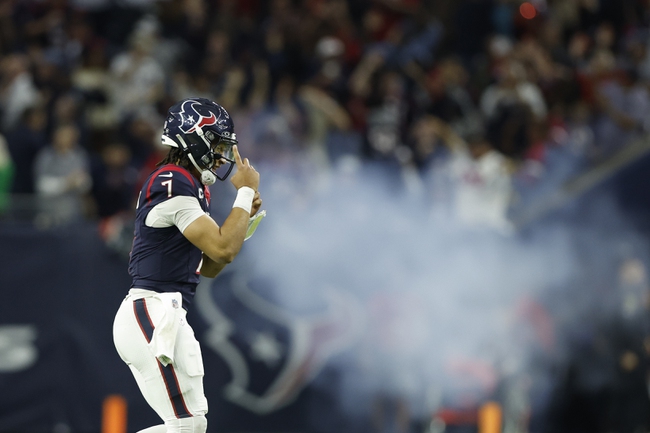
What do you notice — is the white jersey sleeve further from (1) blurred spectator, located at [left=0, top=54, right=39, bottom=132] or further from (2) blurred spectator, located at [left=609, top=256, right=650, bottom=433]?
(1) blurred spectator, located at [left=0, top=54, right=39, bottom=132]

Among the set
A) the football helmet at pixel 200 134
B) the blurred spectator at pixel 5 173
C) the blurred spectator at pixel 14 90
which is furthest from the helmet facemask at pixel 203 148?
the blurred spectator at pixel 14 90

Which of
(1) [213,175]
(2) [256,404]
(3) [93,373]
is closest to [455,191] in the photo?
(2) [256,404]

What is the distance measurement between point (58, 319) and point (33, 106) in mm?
2854

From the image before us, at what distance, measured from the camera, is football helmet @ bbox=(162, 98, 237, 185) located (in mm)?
5586

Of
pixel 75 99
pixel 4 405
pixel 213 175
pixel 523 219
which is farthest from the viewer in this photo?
pixel 75 99

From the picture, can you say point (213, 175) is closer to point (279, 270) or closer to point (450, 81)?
point (279, 270)

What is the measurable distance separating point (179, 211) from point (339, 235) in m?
5.38

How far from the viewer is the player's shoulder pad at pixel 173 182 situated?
5422mm

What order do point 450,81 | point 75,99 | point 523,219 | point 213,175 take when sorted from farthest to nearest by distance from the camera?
1. point 450,81
2. point 75,99
3. point 523,219
4. point 213,175

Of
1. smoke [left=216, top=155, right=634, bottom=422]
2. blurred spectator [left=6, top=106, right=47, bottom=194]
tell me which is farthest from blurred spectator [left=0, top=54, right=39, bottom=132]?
smoke [left=216, top=155, right=634, bottom=422]

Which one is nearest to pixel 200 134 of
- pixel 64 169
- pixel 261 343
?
pixel 261 343

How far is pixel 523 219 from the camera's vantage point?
37.1 ft

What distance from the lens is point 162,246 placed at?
5.52 metres

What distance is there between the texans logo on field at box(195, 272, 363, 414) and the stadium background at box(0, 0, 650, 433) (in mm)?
21
